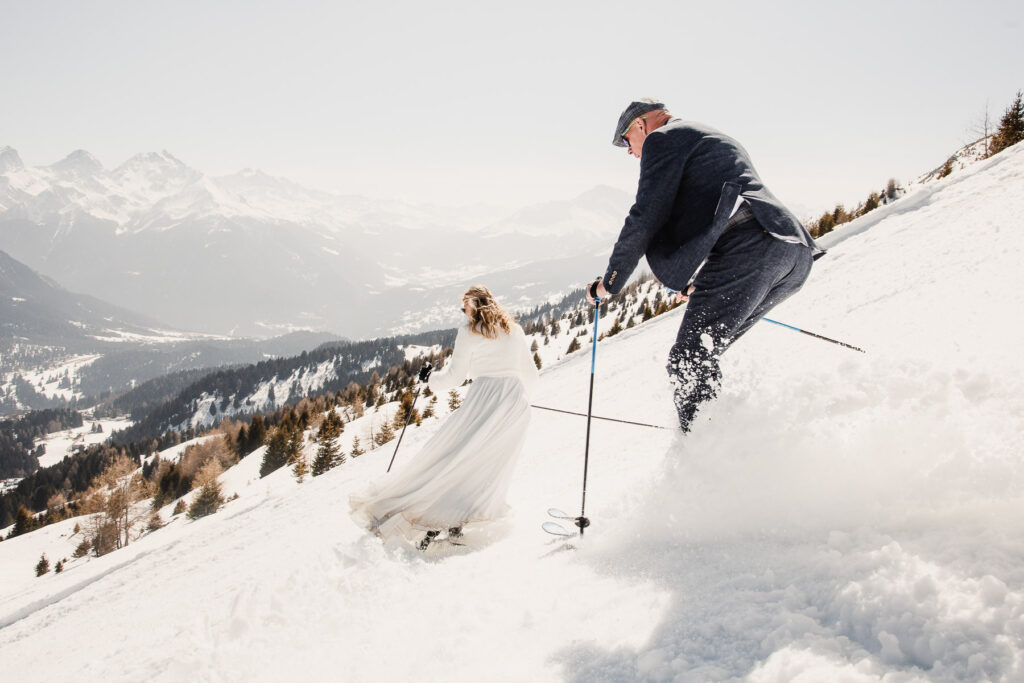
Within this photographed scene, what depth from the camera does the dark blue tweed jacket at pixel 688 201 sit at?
289 centimetres

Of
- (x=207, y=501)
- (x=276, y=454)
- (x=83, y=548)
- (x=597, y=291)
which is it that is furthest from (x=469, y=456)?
(x=83, y=548)

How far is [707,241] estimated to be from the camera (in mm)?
2893

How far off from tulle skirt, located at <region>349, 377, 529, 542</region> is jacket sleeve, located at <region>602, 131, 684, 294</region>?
6.46 feet

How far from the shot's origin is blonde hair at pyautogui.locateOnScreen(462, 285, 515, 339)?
4543 mm

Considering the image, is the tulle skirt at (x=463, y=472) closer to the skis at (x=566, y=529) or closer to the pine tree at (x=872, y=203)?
the skis at (x=566, y=529)

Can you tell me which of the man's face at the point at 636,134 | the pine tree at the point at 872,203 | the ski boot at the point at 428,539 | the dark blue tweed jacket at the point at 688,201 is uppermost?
the pine tree at the point at 872,203

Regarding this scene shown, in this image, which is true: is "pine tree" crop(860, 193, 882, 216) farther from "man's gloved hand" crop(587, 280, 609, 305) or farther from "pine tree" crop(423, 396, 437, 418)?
"man's gloved hand" crop(587, 280, 609, 305)

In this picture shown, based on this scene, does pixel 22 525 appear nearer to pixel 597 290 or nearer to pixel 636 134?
pixel 597 290

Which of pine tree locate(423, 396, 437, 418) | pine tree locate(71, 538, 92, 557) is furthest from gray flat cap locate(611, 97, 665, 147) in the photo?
pine tree locate(71, 538, 92, 557)

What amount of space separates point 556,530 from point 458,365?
175 cm

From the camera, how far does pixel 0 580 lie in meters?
57.0

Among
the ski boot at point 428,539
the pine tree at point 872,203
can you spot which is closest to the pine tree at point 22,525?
the ski boot at point 428,539

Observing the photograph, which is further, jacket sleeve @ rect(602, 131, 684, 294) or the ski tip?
the ski tip

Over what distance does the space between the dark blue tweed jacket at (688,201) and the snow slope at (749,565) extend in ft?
2.65
